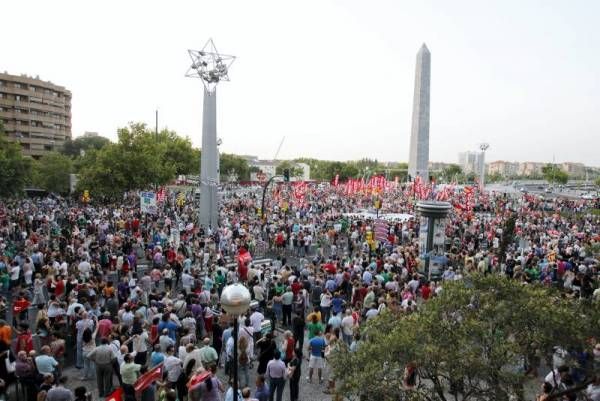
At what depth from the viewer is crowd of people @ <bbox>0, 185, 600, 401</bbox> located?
848 cm

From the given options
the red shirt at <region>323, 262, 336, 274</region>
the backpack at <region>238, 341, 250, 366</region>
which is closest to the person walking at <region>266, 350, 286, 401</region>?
the backpack at <region>238, 341, 250, 366</region>

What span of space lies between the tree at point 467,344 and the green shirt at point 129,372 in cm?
393

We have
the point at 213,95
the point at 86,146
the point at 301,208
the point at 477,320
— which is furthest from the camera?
the point at 86,146

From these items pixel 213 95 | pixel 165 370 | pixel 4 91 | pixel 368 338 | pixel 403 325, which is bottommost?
pixel 165 370

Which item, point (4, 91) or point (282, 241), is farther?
point (4, 91)

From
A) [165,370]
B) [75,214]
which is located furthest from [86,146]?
[165,370]

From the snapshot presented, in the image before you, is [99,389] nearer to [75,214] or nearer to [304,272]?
[304,272]

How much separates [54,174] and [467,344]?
2049 inches

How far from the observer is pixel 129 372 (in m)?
8.00

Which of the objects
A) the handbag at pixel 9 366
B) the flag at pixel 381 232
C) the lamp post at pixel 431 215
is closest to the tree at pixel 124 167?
the flag at pixel 381 232

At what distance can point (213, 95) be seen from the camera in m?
28.0

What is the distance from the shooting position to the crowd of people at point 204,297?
8.48m

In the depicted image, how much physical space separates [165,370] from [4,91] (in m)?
79.5

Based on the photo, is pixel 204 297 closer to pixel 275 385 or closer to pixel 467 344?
pixel 275 385
